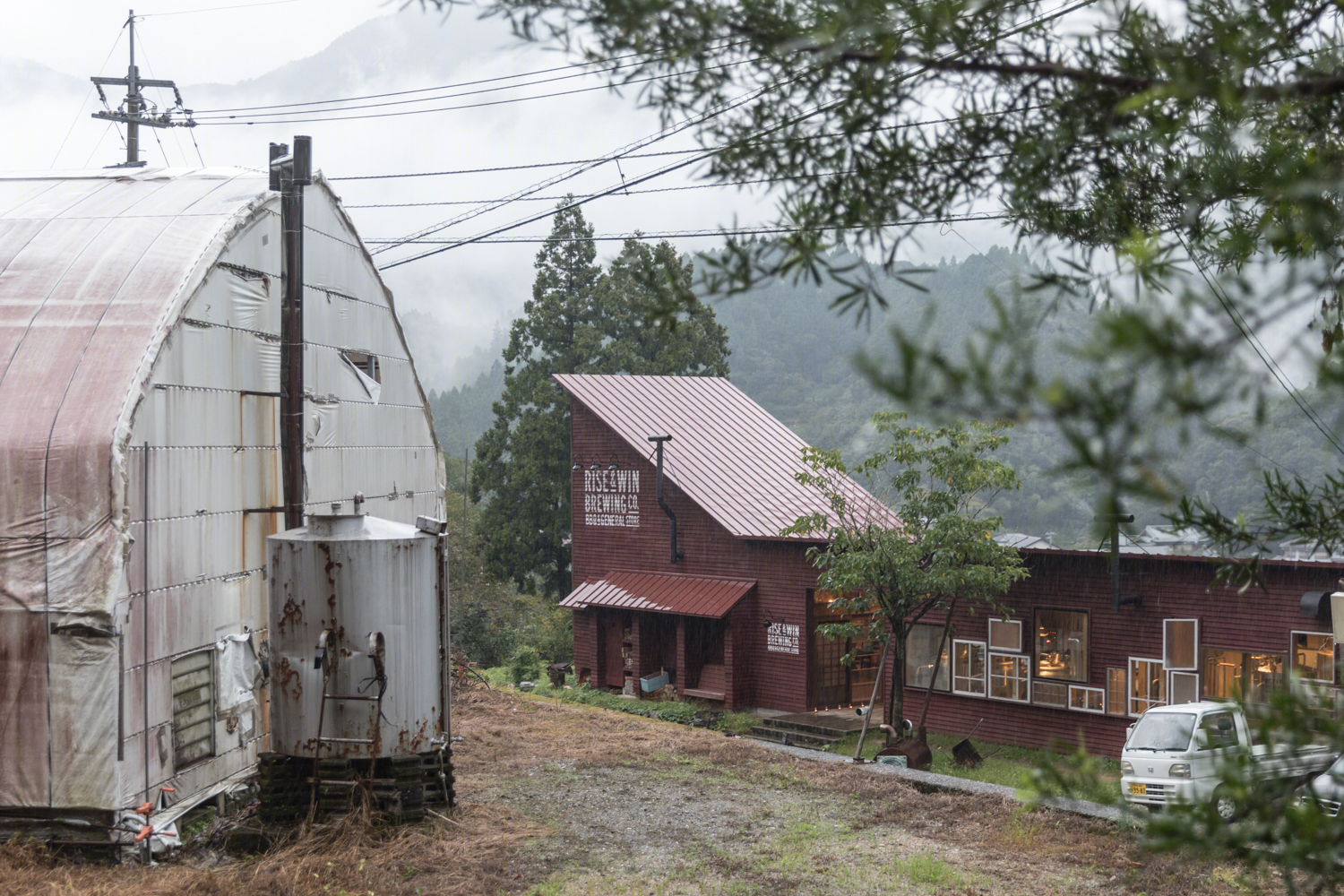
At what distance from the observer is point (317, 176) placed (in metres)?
17.0

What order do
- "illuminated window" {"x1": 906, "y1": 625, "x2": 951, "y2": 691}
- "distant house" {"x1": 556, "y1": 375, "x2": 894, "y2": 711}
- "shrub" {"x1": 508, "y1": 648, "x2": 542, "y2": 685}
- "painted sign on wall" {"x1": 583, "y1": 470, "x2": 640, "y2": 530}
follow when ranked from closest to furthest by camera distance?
"illuminated window" {"x1": 906, "y1": 625, "x2": 951, "y2": 691} < "distant house" {"x1": 556, "y1": 375, "x2": 894, "y2": 711} < "painted sign on wall" {"x1": 583, "y1": 470, "x2": 640, "y2": 530} < "shrub" {"x1": 508, "y1": 648, "x2": 542, "y2": 685}

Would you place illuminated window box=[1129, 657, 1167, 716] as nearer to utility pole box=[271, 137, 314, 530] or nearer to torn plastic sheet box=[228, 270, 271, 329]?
utility pole box=[271, 137, 314, 530]

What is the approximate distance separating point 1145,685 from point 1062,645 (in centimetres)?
163

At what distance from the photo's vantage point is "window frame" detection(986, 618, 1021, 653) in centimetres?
2172

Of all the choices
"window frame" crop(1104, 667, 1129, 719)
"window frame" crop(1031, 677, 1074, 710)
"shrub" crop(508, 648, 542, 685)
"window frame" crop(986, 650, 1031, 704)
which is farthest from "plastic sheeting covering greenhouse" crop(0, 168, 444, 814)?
"shrub" crop(508, 648, 542, 685)

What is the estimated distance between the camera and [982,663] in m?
22.4

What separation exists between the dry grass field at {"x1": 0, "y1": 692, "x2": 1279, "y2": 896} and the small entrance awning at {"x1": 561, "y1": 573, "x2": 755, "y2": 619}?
308 inches

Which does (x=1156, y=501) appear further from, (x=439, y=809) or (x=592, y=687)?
(x=592, y=687)

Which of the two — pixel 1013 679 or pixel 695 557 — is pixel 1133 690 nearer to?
pixel 1013 679

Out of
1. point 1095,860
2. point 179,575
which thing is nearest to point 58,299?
point 179,575

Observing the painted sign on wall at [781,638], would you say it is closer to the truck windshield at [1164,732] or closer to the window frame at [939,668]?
the window frame at [939,668]

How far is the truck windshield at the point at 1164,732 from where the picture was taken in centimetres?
1579

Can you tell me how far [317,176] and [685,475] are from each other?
44.0 feet

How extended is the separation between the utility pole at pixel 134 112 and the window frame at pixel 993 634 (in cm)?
2293
